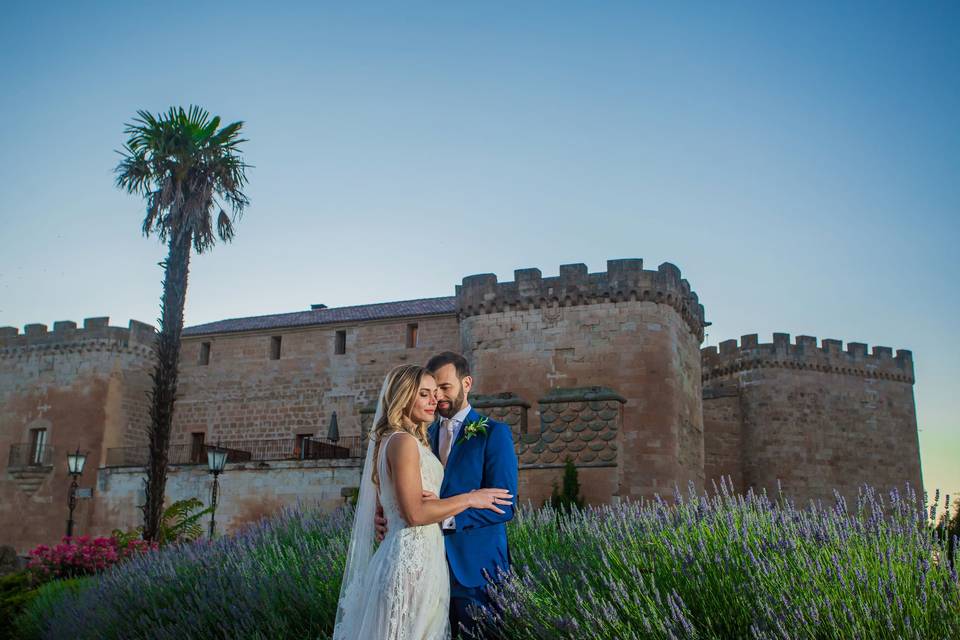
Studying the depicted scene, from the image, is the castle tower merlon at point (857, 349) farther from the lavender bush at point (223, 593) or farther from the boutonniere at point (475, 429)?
the boutonniere at point (475, 429)

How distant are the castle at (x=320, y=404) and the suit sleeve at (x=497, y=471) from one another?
677 inches

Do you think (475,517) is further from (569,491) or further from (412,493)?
(569,491)

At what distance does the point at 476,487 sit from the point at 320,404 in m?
23.8

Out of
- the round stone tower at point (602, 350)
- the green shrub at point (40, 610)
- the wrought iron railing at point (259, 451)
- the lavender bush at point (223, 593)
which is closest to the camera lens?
the lavender bush at point (223, 593)

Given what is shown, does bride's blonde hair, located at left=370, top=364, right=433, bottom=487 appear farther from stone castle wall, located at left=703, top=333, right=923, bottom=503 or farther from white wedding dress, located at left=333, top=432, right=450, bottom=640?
stone castle wall, located at left=703, top=333, right=923, bottom=503

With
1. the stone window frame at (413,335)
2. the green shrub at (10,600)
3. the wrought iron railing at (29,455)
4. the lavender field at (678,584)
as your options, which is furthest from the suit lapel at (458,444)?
the wrought iron railing at (29,455)

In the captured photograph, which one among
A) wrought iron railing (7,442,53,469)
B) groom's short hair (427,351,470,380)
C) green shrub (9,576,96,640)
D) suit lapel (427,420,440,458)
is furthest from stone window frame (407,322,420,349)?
groom's short hair (427,351,470,380)

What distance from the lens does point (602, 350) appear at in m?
21.5

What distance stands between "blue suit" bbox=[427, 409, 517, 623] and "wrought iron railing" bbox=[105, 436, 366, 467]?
66.3 feet

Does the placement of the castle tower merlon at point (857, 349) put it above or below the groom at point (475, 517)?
above

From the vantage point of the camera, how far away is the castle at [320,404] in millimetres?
25016

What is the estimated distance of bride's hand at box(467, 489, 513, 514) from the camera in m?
4.86

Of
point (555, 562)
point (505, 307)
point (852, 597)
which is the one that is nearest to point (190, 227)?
point (505, 307)

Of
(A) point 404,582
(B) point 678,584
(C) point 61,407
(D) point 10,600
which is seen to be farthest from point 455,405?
(C) point 61,407
